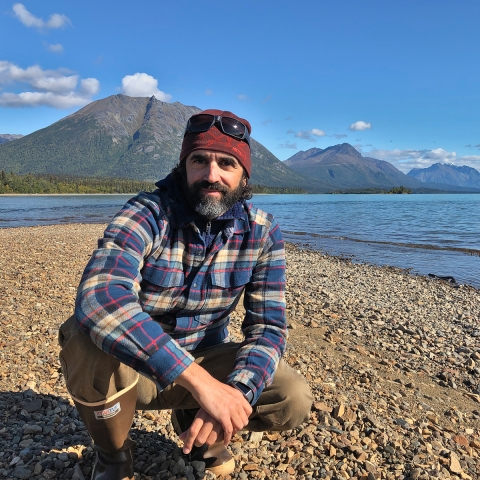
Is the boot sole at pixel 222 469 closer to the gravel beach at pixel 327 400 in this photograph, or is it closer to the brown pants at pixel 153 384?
the gravel beach at pixel 327 400

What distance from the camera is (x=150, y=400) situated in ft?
9.03

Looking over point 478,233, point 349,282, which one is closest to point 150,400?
point 349,282

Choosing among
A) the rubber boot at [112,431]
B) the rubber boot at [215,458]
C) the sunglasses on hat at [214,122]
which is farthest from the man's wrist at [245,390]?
the sunglasses on hat at [214,122]

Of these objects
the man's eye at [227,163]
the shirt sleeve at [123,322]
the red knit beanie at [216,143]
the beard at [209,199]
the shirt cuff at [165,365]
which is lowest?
the shirt cuff at [165,365]

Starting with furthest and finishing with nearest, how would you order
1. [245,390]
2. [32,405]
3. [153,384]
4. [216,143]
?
[32,405] < [153,384] < [216,143] < [245,390]

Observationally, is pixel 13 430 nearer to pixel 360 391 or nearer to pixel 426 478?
pixel 426 478

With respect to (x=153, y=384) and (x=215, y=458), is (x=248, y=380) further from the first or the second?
(x=215, y=458)

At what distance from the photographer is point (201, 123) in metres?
2.70

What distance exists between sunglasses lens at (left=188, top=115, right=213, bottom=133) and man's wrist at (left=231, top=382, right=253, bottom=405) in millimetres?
1619

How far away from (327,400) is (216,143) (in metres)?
3.02

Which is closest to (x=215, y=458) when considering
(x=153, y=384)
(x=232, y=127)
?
(x=153, y=384)

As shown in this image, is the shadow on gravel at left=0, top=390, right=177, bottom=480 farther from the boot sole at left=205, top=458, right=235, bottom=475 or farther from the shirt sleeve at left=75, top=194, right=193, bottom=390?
the shirt sleeve at left=75, top=194, right=193, bottom=390

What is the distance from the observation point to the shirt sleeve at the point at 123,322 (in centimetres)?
204

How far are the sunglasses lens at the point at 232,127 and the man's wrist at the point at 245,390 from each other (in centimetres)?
159
